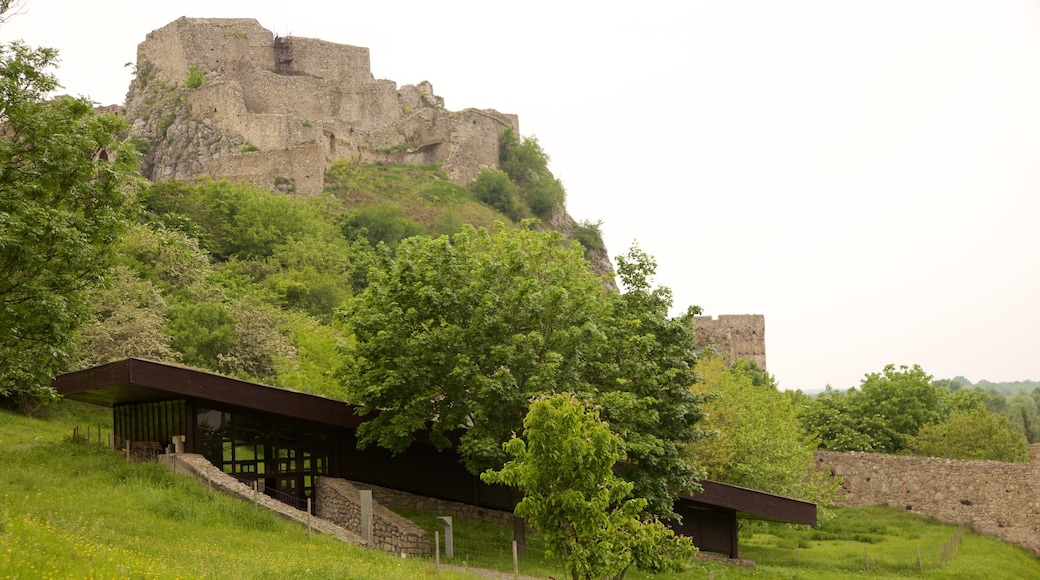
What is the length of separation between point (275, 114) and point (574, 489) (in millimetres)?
67425

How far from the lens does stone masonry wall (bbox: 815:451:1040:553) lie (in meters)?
37.3

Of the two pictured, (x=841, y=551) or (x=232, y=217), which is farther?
(x=232, y=217)

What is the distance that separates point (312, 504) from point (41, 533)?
38.7ft

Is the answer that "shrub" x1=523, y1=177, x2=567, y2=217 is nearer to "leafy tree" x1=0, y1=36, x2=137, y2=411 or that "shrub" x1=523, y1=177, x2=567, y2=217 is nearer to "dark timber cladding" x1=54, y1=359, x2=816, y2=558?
"dark timber cladding" x1=54, y1=359, x2=816, y2=558

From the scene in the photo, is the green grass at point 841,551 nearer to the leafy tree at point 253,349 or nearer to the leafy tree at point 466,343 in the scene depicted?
the leafy tree at point 466,343

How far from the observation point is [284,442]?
28.3 meters

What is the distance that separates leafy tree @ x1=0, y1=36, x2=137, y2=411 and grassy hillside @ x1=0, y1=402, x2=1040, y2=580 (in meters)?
2.72

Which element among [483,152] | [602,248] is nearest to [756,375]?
[602,248]

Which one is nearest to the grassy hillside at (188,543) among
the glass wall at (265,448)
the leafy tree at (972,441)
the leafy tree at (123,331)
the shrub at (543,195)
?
the glass wall at (265,448)

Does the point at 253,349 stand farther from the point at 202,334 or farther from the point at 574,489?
the point at 574,489

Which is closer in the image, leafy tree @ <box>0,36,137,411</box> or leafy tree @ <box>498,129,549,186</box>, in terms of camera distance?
leafy tree @ <box>0,36,137,411</box>

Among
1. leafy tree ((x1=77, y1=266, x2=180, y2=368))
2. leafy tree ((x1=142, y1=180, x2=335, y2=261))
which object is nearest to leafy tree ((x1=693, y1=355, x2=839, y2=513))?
leafy tree ((x1=77, y1=266, x2=180, y2=368))

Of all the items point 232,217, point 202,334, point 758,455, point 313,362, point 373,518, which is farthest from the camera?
point 232,217

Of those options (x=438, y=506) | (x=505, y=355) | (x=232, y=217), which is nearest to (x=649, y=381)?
(x=505, y=355)
